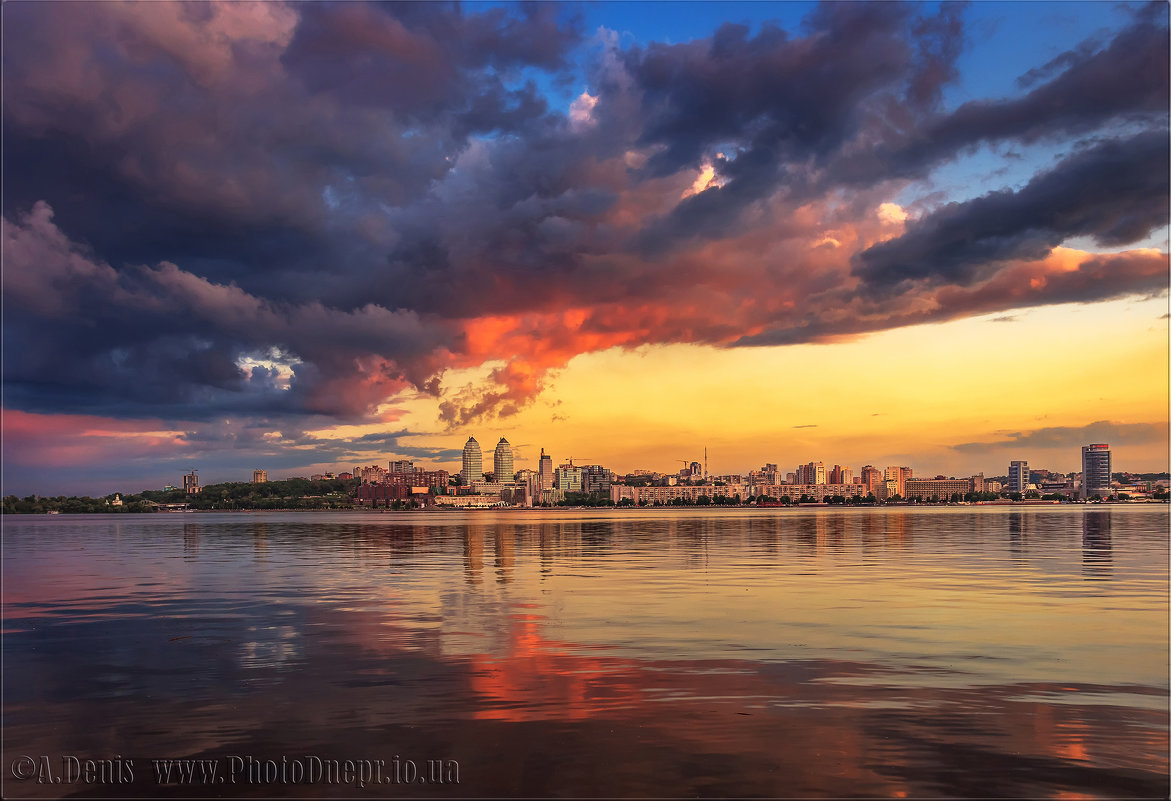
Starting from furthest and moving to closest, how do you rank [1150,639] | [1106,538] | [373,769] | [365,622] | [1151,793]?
[1106,538]
[365,622]
[1150,639]
[373,769]
[1151,793]

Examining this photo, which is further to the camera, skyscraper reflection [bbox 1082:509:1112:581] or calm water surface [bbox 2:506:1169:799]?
skyscraper reflection [bbox 1082:509:1112:581]

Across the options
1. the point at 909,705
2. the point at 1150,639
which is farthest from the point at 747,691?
the point at 1150,639

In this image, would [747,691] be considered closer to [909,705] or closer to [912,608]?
[909,705]

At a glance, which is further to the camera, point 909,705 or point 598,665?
point 598,665

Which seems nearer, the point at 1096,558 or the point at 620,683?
the point at 620,683

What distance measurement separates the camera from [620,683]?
755 inches

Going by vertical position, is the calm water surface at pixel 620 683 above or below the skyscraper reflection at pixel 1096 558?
above

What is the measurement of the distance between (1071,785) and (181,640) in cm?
2469

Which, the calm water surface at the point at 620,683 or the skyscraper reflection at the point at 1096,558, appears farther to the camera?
the skyscraper reflection at the point at 1096,558

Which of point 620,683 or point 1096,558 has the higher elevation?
point 620,683

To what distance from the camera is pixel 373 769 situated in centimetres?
1353

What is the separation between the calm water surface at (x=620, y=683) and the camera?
13.3 meters

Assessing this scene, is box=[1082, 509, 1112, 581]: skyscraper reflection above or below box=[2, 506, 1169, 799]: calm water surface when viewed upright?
below

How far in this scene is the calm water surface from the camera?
1329 cm
